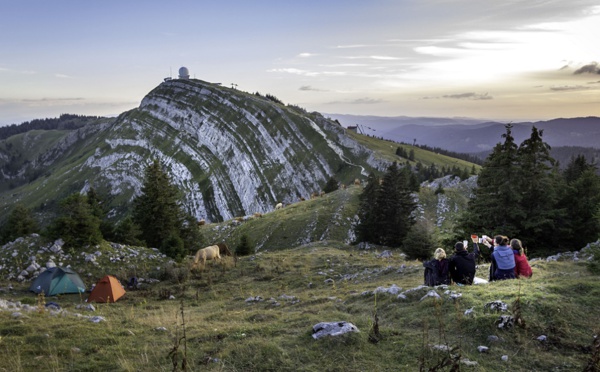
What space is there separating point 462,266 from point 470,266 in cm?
26

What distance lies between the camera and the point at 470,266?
12297 mm

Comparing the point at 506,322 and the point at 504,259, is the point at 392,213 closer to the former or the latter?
→ the point at 504,259

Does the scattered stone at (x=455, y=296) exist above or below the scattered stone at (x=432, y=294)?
above

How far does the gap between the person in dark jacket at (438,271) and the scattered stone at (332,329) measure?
5.51 metres

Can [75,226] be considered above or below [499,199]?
below

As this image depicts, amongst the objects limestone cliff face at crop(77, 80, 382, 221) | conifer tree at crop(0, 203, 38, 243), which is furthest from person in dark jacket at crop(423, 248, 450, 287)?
limestone cliff face at crop(77, 80, 382, 221)

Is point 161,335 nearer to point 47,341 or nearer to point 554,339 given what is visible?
point 47,341

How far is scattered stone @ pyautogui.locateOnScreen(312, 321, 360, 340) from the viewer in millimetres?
7789

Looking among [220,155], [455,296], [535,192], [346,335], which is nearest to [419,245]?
[535,192]

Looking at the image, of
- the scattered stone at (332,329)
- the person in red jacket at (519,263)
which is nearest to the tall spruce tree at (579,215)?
the person in red jacket at (519,263)

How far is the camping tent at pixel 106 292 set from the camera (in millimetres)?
16578

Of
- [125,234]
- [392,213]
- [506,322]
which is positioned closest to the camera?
[506,322]

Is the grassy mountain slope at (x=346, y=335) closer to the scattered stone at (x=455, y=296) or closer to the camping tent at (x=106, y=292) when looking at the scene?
the scattered stone at (x=455, y=296)

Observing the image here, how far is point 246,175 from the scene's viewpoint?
106 m
